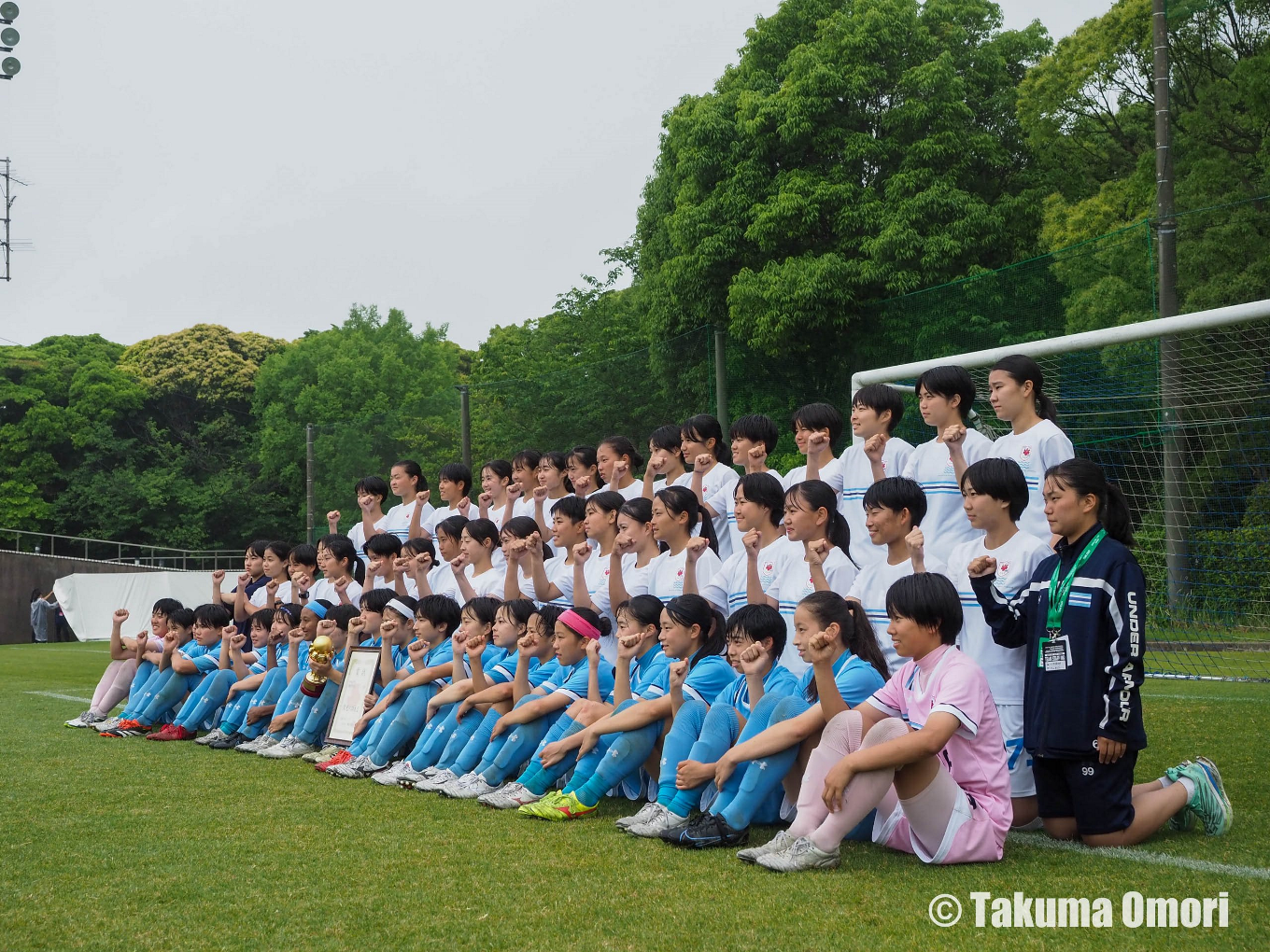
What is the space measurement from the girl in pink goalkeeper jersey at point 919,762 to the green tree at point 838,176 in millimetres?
12707

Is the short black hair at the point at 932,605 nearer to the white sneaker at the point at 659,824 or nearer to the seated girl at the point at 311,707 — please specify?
the white sneaker at the point at 659,824

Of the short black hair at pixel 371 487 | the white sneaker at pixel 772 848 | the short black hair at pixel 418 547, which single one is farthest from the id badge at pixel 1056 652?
the short black hair at pixel 371 487

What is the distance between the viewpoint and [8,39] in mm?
14344

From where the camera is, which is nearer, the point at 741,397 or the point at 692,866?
the point at 692,866

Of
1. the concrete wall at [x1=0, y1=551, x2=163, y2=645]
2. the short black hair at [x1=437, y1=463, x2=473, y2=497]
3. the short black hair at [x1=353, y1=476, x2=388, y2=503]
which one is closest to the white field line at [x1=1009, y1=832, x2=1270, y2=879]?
the short black hair at [x1=437, y1=463, x2=473, y2=497]

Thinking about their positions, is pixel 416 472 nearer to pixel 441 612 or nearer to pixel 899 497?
pixel 441 612

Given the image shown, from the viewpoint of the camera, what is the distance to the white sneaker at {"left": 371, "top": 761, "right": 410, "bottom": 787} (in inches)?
241

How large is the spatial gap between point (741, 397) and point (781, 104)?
21.2 feet

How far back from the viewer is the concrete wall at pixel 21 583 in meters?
28.0

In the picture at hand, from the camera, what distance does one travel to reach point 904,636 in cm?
420

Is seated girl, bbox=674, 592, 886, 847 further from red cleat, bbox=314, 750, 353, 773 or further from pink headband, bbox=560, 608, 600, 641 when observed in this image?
red cleat, bbox=314, 750, 353, 773

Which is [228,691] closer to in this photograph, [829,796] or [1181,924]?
[829,796]

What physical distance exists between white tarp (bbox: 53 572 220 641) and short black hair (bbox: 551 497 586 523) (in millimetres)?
19653

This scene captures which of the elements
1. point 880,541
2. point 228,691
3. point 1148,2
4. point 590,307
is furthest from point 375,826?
point 590,307
